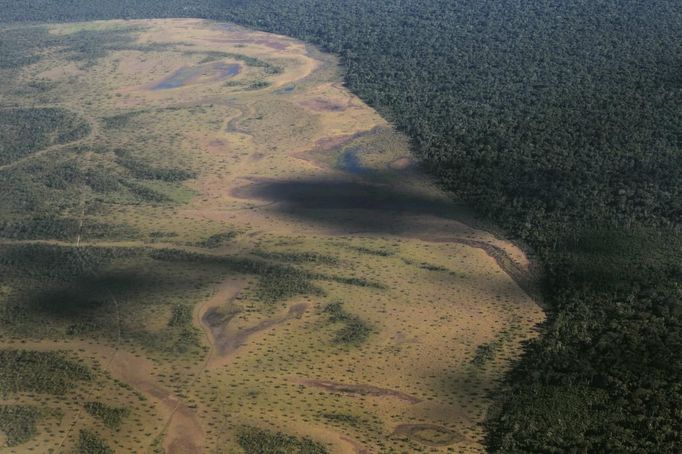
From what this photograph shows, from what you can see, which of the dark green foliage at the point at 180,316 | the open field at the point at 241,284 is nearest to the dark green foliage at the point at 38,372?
the open field at the point at 241,284

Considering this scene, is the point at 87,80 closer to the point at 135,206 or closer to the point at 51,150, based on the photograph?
the point at 51,150

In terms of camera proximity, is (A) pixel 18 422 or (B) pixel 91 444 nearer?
(B) pixel 91 444

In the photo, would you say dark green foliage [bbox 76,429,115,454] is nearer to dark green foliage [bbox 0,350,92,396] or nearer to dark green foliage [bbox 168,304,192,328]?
dark green foliage [bbox 0,350,92,396]

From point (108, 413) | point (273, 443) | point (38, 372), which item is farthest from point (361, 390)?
point (38, 372)

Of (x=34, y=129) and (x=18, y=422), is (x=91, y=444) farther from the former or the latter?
(x=34, y=129)

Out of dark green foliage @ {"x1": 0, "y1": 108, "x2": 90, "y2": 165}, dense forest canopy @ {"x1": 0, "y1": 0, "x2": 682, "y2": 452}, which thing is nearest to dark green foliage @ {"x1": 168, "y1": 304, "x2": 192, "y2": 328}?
dense forest canopy @ {"x1": 0, "y1": 0, "x2": 682, "y2": 452}

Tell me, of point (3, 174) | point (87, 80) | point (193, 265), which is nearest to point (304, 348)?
point (193, 265)

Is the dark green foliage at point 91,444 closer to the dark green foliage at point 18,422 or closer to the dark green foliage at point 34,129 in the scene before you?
the dark green foliage at point 18,422

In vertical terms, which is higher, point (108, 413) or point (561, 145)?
point (561, 145)
